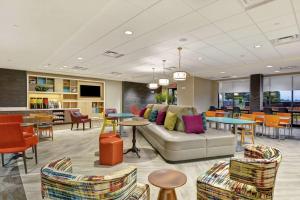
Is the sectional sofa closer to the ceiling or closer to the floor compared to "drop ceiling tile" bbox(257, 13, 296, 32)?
closer to the floor

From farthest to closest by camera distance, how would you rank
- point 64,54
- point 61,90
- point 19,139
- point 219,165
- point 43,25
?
point 61,90, point 64,54, point 43,25, point 19,139, point 219,165

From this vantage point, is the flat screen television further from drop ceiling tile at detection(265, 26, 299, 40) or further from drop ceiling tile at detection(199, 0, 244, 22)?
drop ceiling tile at detection(265, 26, 299, 40)

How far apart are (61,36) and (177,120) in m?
3.46

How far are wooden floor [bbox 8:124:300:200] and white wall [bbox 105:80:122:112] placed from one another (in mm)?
6351

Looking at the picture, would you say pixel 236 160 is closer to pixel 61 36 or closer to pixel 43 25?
pixel 43 25

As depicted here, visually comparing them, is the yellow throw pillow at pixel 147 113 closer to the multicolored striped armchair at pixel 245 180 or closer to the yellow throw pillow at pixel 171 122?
the yellow throw pillow at pixel 171 122

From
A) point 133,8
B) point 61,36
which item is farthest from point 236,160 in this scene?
point 61,36

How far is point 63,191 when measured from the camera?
3.92 feet

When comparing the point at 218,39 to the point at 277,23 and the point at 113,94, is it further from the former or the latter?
the point at 113,94

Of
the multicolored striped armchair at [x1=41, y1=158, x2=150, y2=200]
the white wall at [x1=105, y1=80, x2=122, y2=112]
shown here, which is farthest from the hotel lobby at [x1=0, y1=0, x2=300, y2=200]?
the white wall at [x1=105, y1=80, x2=122, y2=112]

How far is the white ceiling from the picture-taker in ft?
9.01

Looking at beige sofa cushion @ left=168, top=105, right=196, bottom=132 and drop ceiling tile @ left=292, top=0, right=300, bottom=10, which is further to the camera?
beige sofa cushion @ left=168, top=105, right=196, bottom=132

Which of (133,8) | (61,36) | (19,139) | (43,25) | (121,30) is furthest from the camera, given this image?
(61,36)

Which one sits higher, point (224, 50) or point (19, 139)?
point (224, 50)
